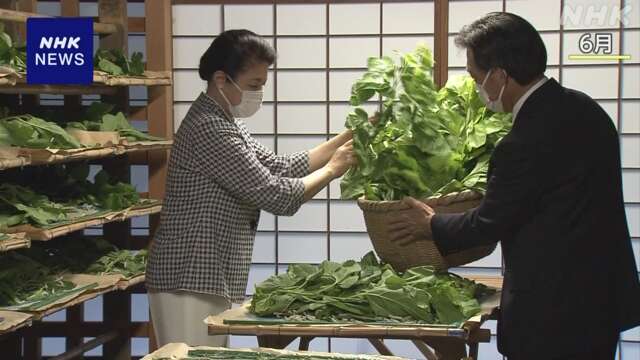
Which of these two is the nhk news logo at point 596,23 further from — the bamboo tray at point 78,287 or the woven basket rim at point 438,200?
the bamboo tray at point 78,287

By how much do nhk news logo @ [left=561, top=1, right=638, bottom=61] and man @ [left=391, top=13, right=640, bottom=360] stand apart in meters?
2.08

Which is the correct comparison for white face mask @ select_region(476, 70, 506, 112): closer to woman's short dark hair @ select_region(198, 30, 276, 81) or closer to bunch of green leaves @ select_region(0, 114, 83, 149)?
woman's short dark hair @ select_region(198, 30, 276, 81)

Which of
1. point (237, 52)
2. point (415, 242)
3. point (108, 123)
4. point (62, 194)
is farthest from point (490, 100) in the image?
point (62, 194)

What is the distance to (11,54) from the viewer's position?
451cm

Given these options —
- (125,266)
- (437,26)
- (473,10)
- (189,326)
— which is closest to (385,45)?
(473,10)

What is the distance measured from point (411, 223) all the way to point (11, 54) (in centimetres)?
210

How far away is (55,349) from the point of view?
6547 mm

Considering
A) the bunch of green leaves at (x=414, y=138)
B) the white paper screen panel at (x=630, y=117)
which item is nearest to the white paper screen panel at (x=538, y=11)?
the white paper screen panel at (x=630, y=117)

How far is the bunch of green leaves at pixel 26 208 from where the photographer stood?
4319 mm

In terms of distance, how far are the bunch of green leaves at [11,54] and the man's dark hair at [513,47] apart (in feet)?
7.32

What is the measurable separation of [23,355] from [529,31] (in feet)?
11.8

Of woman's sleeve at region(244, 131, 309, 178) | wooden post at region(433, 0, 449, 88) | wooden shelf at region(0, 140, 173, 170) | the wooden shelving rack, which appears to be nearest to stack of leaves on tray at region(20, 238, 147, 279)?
the wooden shelving rack

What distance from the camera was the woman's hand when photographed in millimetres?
3680

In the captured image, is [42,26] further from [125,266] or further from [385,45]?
[385,45]
